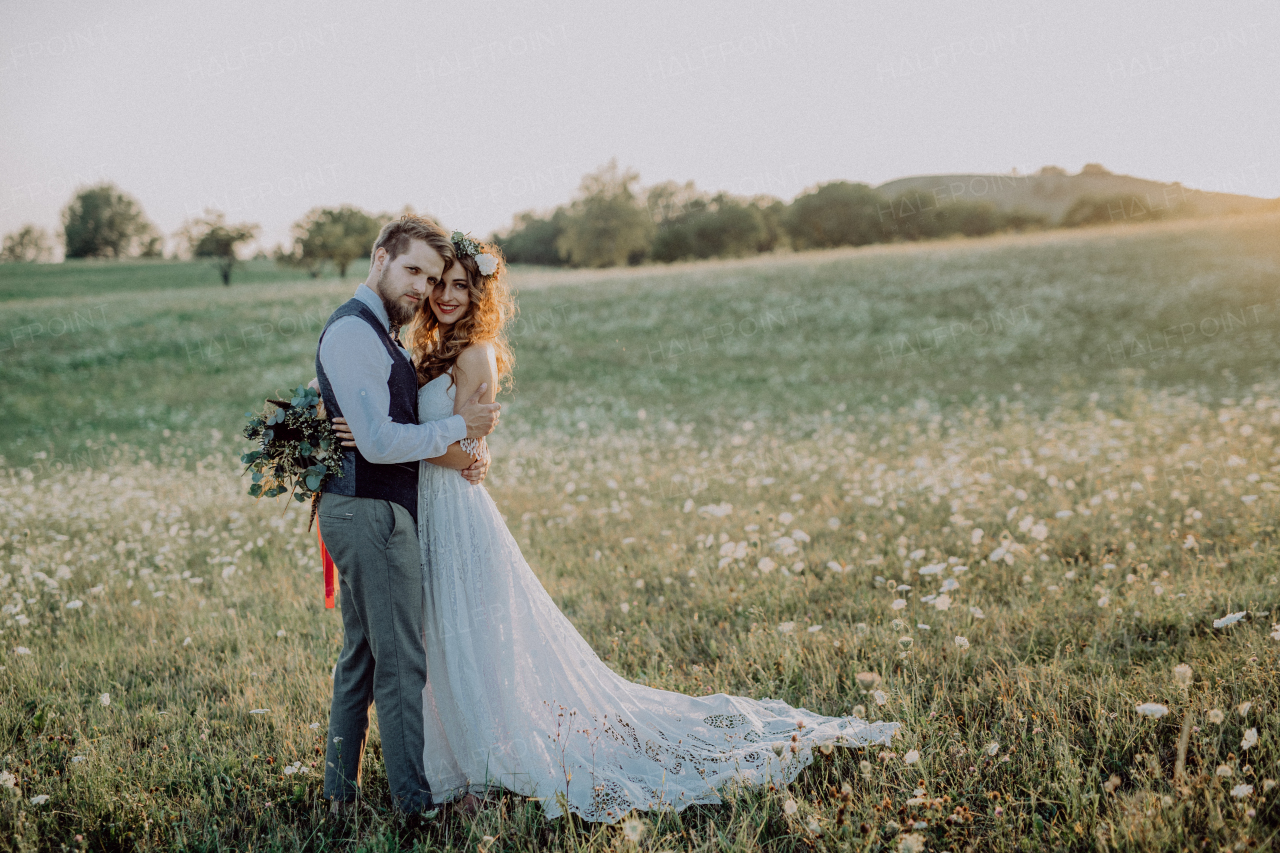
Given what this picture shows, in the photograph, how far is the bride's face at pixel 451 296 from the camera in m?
3.43

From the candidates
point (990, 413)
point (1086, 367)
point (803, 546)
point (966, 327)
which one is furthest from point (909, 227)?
point (803, 546)

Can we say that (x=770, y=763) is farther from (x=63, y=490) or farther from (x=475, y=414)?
(x=63, y=490)

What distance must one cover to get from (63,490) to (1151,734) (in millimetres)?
11833

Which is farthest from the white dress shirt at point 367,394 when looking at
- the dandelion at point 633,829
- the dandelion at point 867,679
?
the dandelion at point 867,679

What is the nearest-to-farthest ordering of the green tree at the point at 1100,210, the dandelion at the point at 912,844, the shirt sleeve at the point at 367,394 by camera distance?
the dandelion at the point at 912,844
the shirt sleeve at the point at 367,394
the green tree at the point at 1100,210

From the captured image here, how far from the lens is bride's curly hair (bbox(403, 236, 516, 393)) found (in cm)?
349

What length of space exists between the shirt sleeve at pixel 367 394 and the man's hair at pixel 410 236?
430 millimetres

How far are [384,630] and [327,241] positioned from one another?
6991cm

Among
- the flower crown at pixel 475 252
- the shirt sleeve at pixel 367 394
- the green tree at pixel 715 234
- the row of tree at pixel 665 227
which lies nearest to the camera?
the shirt sleeve at pixel 367 394

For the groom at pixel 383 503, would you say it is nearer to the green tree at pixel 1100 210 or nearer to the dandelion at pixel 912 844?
the dandelion at pixel 912 844

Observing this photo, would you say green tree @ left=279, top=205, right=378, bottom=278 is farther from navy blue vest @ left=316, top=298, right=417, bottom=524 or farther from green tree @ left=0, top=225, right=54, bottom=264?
navy blue vest @ left=316, top=298, right=417, bottom=524

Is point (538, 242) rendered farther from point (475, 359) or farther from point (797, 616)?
point (475, 359)

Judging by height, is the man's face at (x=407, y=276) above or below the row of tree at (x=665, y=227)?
below

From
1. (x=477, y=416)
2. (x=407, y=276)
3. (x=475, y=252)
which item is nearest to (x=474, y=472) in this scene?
(x=477, y=416)
